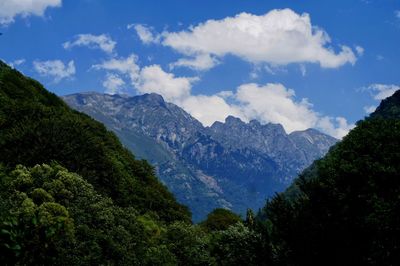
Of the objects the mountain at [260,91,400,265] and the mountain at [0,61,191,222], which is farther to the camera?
the mountain at [0,61,191,222]

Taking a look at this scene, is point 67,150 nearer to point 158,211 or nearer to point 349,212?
point 158,211

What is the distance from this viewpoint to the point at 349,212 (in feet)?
103

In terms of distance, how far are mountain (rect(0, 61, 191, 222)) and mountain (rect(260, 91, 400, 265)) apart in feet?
121

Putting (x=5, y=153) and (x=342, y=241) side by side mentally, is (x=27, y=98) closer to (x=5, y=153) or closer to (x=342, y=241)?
(x=5, y=153)

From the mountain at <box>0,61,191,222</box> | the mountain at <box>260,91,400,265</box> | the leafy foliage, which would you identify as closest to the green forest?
the mountain at <box>260,91,400,265</box>

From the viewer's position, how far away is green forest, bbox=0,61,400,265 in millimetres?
28391

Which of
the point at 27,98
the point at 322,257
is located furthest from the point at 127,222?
the point at 27,98

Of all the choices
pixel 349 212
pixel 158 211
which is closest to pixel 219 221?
pixel 158 211

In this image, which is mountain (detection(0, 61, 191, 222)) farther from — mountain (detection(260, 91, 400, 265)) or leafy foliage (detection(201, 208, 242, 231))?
mountain (detection(260, 91, 400, 265))

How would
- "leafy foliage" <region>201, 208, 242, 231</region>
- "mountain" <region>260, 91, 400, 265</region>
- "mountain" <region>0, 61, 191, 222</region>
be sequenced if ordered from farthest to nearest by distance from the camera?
"leafy foliage" <region>201, 208, 242, 231</region>
"mountain" <region>0, 61, 191, 222</region>
"mountain" <region>260, 91, 400, 265</region>

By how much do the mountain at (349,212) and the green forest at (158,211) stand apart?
0.06m

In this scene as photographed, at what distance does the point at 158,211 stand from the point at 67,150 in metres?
26.2

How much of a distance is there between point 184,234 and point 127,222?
9.34m

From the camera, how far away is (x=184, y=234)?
200 feet
